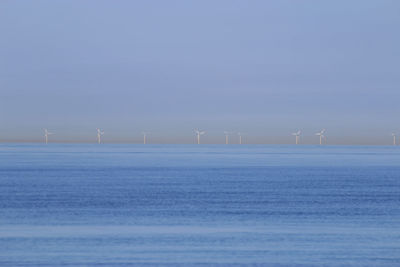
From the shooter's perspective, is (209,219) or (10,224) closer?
(10,224)

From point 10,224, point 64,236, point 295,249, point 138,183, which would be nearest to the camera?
point 295,249

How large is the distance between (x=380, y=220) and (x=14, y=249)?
78.6ft

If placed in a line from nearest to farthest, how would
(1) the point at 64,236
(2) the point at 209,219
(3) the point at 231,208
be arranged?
(1) the point at 64,236, (2) the point at 209,219, (3) the point at 231,208

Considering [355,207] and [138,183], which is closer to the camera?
[355,207]

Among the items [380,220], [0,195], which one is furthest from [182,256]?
[0,195]

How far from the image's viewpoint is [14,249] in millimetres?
29688

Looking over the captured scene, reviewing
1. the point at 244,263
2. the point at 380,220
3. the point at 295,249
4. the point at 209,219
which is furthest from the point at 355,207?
the point at 244,263

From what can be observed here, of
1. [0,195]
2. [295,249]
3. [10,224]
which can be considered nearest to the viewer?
[295,249]

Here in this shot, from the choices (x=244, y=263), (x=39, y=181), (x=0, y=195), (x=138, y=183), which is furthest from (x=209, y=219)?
(x=39, y=181)

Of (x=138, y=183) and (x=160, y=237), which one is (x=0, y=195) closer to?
(x=138, y=183)

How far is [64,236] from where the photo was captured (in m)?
33.9

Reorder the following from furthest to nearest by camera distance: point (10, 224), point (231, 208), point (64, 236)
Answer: point (231, 208) < point (10, 224) < point (64, 236)

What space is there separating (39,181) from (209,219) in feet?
139

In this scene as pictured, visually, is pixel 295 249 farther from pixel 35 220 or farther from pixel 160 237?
pixel 35 220
